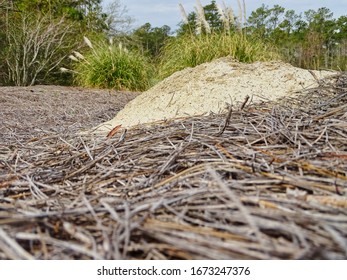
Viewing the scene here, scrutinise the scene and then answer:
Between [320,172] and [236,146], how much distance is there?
329mm

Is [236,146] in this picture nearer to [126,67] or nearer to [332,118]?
[332,118]

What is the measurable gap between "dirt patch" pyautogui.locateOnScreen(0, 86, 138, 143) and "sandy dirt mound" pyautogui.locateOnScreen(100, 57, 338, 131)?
41 cm

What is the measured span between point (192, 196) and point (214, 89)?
6.27 feet

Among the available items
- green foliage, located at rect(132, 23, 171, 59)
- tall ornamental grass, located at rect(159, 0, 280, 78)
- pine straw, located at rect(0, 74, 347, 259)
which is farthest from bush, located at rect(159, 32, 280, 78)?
green foliage, located at rect(132, 23, 171, 59)

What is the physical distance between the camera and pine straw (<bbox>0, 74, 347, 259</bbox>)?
66cm

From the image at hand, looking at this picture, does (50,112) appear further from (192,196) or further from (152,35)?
(152,35)

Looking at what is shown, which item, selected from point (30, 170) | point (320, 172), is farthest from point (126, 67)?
point (320, 172)

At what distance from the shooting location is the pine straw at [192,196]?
2.17 ft

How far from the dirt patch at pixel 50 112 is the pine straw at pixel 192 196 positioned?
1.14m

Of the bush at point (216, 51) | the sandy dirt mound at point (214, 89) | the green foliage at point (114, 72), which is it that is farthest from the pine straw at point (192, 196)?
the green foliage at point (114, 72)

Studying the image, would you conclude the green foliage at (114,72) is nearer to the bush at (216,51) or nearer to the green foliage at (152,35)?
the bush at (216,51)

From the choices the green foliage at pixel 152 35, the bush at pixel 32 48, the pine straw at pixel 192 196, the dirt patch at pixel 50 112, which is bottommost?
the pine straw at pixel 192 196

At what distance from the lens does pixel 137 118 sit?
252cm

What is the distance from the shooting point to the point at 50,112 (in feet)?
11.9
